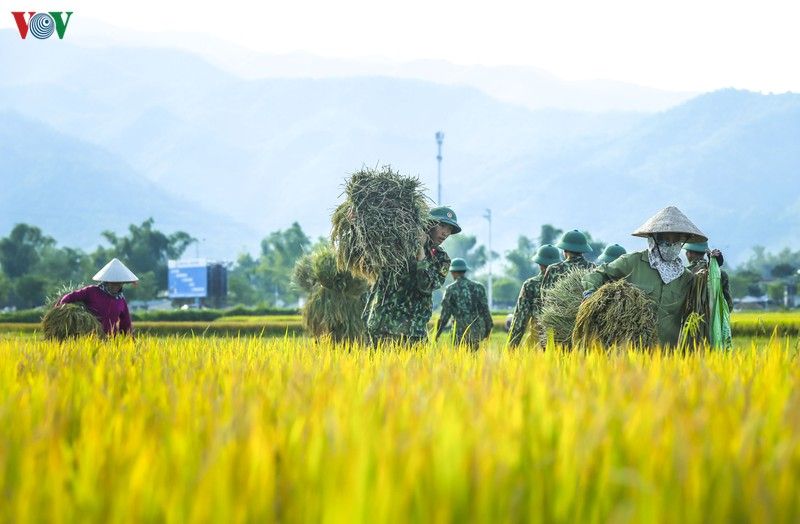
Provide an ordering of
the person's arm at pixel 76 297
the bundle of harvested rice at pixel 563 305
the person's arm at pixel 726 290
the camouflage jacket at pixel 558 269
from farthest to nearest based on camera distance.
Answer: the person's arm at pixel 76 297 → the camouflage jacket at pixel 558 269 → the bundle of harvested rice at pixel 563 305 → the person's arm at pixel 726 290

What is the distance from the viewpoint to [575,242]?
28.9ft

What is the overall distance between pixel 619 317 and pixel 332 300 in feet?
27.7

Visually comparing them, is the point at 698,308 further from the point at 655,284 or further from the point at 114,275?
the point at 114,275

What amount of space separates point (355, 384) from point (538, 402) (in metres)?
0.98

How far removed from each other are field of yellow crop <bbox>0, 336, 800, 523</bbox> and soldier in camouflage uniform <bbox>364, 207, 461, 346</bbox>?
324cm

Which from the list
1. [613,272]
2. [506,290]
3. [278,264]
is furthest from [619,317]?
[506,290]

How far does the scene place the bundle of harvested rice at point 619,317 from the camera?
238 inches

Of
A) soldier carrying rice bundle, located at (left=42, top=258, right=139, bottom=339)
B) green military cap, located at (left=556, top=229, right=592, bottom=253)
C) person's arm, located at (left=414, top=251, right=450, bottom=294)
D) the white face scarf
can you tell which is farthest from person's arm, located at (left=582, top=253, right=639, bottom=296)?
soldier carrying rice bundle, located at (left=42, top=258, right=139, bottom=339)

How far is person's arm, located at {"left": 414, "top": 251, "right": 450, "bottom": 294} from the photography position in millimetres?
6633

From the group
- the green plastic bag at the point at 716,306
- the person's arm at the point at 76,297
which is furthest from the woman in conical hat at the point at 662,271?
the person's arm at the point at 76,297

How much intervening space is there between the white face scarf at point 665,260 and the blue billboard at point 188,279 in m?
62.0

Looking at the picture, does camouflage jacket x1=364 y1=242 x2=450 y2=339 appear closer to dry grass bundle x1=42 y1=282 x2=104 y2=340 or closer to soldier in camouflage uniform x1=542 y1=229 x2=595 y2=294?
soldier in camouflage uniform x1=542 y1=229 x2=595 y2=294

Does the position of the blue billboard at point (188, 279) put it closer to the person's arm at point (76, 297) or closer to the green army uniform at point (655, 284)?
the person's arm at point (76, 297)

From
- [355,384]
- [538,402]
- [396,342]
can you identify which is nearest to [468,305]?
[396,342]
